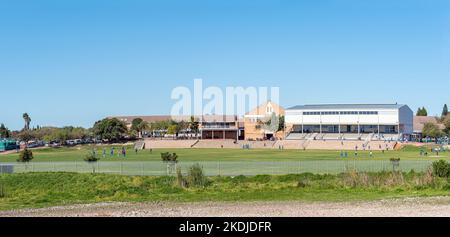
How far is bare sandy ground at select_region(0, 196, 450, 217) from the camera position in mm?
20188

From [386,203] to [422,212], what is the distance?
10.7ft

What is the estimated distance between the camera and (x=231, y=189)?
32.9 metres

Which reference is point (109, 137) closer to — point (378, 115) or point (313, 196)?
point (378, 115)

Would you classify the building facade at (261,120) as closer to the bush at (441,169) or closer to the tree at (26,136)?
the tree at (26,136)

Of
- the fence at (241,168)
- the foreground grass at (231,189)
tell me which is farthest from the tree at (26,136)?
the foreground grass at (231,189)

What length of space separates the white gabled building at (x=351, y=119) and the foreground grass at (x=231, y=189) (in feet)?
348

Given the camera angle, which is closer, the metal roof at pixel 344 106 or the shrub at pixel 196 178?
the shrub at pixel 196 178

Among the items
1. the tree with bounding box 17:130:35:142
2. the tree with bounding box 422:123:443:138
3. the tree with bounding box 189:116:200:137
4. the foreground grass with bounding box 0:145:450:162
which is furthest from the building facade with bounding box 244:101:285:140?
the tree with bounding box 17:130:35:142

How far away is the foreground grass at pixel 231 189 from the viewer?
27.4 metres

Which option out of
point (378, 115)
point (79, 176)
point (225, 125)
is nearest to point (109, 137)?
point (225, 125)

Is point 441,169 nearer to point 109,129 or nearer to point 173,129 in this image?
point 109,129

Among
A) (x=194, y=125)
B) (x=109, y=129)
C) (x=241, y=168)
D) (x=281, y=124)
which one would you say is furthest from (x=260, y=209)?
(x=194, y=125)
